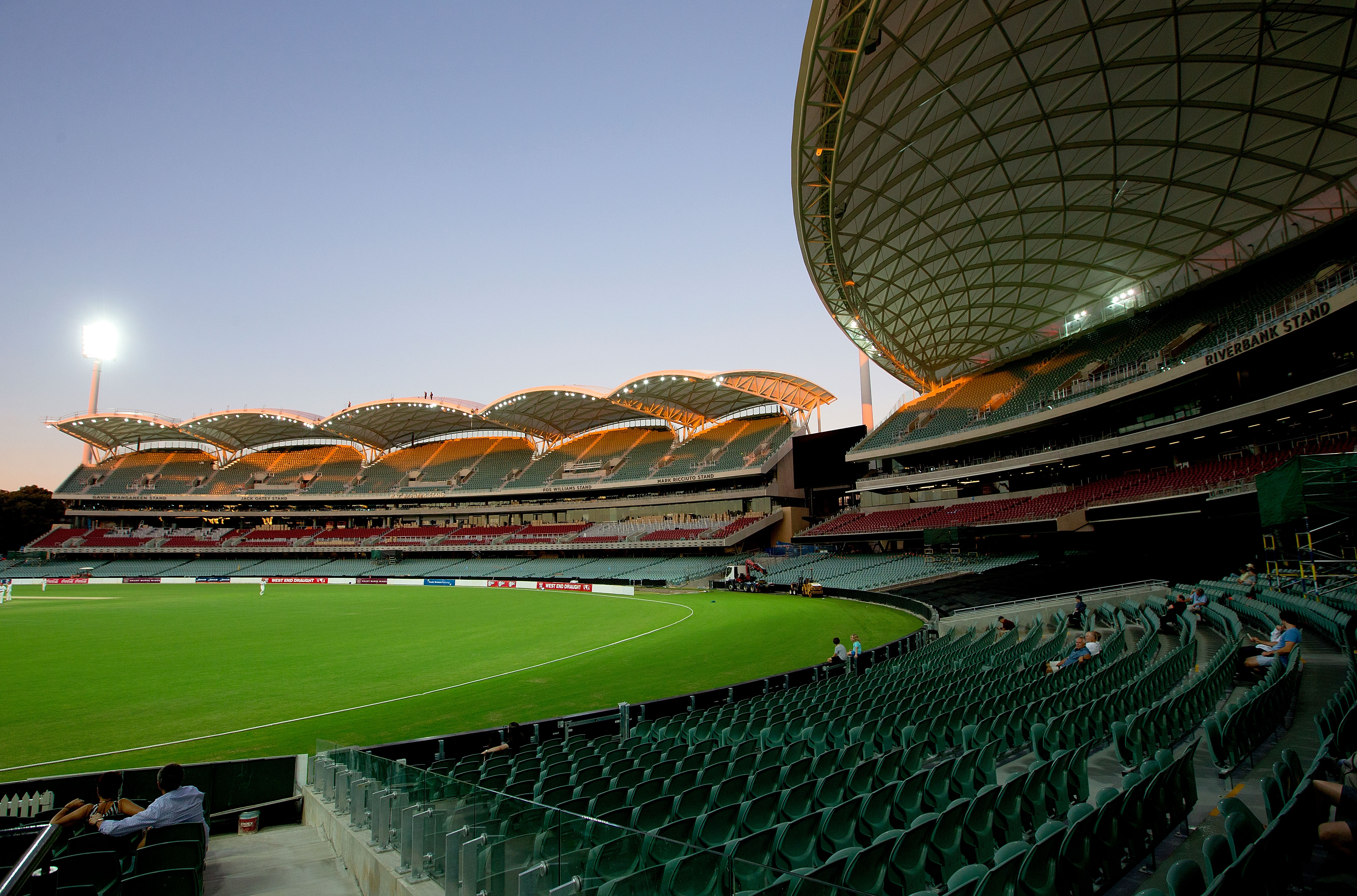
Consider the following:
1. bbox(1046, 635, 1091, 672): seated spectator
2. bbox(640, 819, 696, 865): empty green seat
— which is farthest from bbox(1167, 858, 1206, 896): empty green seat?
bbox(1046, 635, 1091, 672): seated spectator

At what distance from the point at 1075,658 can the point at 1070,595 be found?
54.1ft

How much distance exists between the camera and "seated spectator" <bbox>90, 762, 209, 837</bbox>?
6.40 m

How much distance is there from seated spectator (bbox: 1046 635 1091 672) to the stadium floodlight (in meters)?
115

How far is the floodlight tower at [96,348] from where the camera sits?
87.1 m

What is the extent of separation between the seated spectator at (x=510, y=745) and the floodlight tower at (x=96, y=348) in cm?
10562

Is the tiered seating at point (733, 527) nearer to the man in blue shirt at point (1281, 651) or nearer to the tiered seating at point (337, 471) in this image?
the man in blue shirt at point (1281, 651)

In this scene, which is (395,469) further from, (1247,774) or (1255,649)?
(1247,774)

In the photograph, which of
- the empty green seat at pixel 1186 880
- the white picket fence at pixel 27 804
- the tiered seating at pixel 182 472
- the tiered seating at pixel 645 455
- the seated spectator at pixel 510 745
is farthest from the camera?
the tiered seating at pixel 182 472

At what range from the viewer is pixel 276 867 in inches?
323

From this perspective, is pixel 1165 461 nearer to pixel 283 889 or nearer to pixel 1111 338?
pixel 1111 338

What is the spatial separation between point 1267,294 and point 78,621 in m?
60.8

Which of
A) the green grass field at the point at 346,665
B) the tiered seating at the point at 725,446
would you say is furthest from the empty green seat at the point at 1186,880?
the tiered seating at the point at 725,446

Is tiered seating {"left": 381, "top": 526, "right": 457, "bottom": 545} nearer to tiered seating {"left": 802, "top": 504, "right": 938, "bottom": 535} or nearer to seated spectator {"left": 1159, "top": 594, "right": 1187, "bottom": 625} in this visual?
tiered seating {"left": 802, "top": 504, "right": 938, "bottom": 535}

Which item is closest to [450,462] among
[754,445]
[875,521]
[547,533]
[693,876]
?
[547,533]
